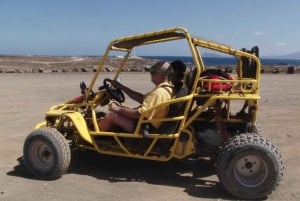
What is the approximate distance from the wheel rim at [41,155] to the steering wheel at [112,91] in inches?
47.6

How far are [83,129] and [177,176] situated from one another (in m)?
1.49

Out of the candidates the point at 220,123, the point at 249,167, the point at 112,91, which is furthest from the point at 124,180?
the point at 249,167

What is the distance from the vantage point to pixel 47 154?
7.21 metres

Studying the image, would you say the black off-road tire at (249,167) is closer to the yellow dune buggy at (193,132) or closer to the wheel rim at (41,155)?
the yellow dune buggy at (193,132)

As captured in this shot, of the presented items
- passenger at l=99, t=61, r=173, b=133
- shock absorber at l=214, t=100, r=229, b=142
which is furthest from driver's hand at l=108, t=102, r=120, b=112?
shock absorber at l=214, t=100, r=229, b=142

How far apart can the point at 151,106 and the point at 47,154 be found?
164 centimetres

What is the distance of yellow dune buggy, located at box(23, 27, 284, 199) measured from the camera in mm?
6328

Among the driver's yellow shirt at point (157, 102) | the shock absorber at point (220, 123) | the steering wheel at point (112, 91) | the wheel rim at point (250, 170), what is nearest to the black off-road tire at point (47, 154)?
the steering wheel at point (112, 91)

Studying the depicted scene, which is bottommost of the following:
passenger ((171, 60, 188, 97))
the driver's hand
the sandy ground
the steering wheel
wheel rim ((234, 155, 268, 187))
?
the sandy ground

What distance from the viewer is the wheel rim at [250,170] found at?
633 centimetres

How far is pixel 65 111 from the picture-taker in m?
7.57

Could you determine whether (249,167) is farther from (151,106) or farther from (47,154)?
(47,154)

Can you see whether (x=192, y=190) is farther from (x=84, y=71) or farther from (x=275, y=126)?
(x=84, y=71)

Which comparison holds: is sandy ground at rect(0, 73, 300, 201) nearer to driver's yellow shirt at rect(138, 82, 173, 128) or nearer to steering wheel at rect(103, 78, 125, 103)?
driver's yellow shirt at rect(138, 82, 173, 128)
